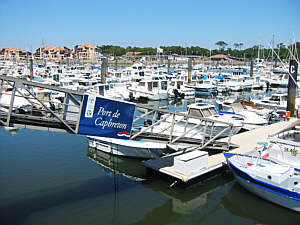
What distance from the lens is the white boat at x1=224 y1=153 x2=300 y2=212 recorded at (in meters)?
11.2

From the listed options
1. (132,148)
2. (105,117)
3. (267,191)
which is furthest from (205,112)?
(105,117)

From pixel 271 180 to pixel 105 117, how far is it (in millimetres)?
6960

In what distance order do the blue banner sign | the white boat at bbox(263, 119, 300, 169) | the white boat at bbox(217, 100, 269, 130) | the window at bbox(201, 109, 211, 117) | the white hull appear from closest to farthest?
1. the blue banner sign
2. the white hull
3. the white boat at bbox(263, 119, 300, 169)
4. the window at bbox(201, 109, 211, 117)
5. the white boat at bbox(217, 100, 269, 130)

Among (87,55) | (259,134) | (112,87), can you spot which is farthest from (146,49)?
(259,134)

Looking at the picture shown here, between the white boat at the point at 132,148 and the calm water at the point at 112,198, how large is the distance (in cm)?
53

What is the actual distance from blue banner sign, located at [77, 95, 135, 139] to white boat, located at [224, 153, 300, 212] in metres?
5.31

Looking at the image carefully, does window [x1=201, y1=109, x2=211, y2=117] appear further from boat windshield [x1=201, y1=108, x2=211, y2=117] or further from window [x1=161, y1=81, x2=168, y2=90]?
window [x1=161, y1=81, x2=168, y2=90]

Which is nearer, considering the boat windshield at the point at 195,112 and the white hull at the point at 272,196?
the white hull at the point at 272,196

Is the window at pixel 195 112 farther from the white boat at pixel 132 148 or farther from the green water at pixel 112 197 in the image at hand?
the green water at pixel 112 197

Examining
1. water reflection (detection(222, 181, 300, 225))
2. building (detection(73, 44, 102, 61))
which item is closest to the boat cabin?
water reflection (detection(222, 181, 300, 225))

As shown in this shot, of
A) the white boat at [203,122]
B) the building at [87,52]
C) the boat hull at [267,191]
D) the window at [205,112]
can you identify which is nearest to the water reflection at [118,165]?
the white boat at [203,122]

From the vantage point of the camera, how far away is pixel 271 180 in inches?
456

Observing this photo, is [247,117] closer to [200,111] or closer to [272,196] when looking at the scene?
[200,111]

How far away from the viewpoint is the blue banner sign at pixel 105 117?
10594mm
